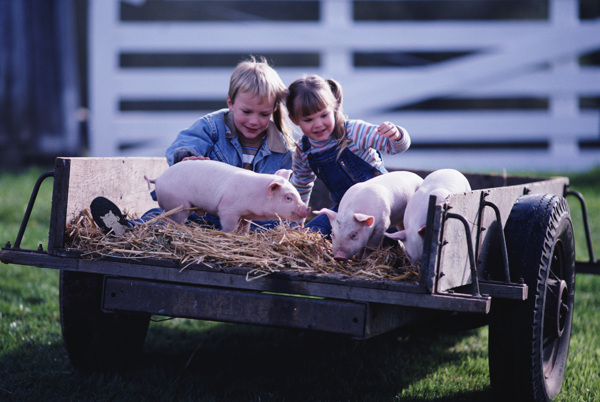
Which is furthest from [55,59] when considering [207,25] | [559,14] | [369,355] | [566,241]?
[566,241]

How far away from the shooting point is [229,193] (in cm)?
342

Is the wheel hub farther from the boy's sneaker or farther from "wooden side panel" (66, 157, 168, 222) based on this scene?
"wooden side panel" (66, 157, 168, 222)

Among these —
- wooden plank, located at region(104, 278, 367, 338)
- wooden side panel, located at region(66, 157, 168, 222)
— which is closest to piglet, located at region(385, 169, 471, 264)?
wooden plank, located at region(104, 278, 367, 338)

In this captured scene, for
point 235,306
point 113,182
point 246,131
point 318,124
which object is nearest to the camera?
point 235,306

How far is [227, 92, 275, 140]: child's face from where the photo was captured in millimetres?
4070

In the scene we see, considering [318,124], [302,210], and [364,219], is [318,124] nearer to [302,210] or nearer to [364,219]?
[302,210]

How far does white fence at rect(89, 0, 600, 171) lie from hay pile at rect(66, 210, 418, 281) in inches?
287

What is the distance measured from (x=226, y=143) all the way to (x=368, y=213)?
1432 mm

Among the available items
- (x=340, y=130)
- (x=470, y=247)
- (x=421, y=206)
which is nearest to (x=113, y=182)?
(x=340, y=130)

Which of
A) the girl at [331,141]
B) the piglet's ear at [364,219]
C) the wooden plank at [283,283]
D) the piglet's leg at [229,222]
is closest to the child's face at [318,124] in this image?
the girl at [331,141]

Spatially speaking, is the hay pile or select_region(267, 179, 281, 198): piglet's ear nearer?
the hay pile

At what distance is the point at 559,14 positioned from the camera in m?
10.2

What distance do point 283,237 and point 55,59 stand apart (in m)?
8.60

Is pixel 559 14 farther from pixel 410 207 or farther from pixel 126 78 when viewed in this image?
pixel 410 207
